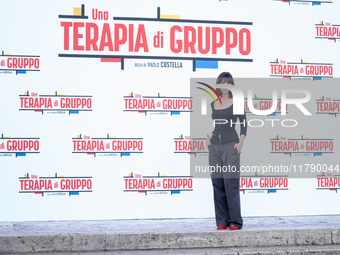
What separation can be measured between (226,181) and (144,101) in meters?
1.70

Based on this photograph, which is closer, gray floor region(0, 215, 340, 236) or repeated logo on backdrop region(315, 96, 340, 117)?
gray floor region(0, 215, 340, 236)

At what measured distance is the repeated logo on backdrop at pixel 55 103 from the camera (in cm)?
588

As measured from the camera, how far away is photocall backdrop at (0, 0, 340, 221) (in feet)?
19.4

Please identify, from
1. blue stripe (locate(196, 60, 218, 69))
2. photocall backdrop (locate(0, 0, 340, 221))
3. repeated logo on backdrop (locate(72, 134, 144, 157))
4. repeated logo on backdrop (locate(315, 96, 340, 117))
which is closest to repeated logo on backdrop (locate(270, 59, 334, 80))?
photocall backdrop (locate(0, 0, 340, 221))

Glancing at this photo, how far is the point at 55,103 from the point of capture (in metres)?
5.93

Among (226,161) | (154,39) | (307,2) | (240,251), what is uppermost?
(307,2)

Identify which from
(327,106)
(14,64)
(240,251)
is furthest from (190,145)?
(14,64)

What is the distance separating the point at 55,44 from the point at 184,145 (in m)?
2.22

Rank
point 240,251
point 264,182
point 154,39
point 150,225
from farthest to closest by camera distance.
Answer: point 264,182 < point 154,39 < point 150,225 < point 240,251

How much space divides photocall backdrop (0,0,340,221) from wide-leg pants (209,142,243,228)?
96cm

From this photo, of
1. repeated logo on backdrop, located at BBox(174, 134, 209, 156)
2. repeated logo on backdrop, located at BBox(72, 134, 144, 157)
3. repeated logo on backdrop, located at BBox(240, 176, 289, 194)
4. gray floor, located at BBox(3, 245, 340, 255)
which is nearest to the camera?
gray floor, located at BBox(3, 245, 340, 255)

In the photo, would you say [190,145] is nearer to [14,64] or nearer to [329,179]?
[329,179]

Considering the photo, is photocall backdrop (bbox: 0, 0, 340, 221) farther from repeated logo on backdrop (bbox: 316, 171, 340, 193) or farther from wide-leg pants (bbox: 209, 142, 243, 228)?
wide-leg pants (bbox: 209, 142, 243, 228)

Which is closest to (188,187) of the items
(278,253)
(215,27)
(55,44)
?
(278,253)
